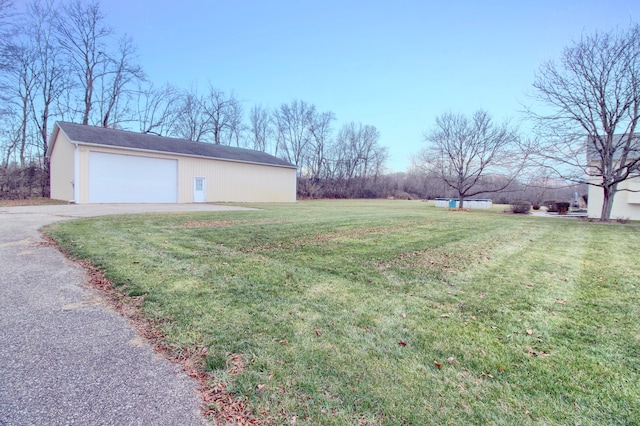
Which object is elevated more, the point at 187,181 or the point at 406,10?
the point at 406,10

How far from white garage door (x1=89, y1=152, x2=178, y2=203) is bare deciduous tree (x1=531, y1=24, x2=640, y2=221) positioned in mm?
20814

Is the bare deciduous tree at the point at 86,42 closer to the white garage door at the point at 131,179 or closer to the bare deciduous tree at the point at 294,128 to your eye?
the white garage door at the point at 131,179

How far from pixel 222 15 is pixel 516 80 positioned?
15.2 meters

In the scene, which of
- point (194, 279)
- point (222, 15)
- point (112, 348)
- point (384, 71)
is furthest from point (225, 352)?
point (384, 71)

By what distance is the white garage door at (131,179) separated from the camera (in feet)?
51.1

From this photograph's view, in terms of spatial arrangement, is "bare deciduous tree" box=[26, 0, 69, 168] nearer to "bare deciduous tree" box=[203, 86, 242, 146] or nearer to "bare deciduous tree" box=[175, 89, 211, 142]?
"bare deciduous tree" box=[175, 89, 211, 142]

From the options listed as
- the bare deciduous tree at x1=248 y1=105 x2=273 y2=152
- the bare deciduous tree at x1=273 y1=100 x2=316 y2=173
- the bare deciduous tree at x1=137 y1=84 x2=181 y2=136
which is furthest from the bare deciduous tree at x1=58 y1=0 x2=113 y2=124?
the bare deciduous tree at x1=273 y1=100 x2=316 y2=173

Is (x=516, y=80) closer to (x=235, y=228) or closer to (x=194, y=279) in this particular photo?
(x=235, y=228)

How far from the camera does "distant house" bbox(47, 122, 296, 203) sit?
50.3ft

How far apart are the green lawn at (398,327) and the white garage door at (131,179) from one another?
12943 mm

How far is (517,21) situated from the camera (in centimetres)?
1110

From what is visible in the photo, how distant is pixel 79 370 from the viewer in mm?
1831

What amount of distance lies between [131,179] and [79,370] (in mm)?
17862

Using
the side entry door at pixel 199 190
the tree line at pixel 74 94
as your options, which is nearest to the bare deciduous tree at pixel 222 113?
the tree line at pixel 74 94
